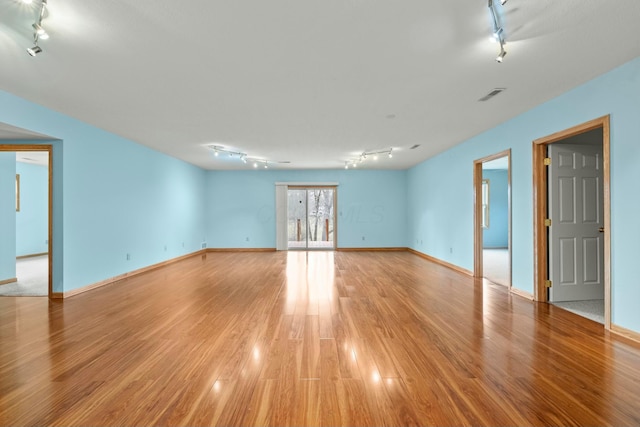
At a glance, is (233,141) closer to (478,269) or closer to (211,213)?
(211,213)

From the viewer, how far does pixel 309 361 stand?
242cm

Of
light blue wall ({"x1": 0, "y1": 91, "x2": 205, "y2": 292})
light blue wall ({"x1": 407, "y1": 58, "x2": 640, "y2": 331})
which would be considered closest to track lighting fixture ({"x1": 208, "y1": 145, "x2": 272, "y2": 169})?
light blue wall ({"x1": 0, "y1": 91, "x2": 205, "y2": 292})

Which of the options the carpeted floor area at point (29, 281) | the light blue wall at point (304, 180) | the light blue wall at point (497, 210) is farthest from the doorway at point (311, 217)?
the carpeted floor area at point (29, 281)

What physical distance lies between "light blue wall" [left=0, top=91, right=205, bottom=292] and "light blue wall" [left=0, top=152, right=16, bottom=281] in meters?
1.67

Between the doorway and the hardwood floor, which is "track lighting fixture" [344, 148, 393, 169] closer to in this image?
the doorway

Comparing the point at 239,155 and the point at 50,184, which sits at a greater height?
the point at 239,155

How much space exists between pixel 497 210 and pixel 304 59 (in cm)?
1016

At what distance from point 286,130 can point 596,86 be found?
151 inches

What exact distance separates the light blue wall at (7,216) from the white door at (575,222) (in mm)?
8089

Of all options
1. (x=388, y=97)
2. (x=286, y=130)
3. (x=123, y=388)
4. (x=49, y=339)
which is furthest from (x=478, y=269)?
(x=49, y=339)

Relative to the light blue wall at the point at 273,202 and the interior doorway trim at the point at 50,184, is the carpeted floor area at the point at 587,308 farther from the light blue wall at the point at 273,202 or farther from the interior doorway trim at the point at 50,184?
the interior doorway trim at the point at 50,184

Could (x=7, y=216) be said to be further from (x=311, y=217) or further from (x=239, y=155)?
(x=311, y=217)

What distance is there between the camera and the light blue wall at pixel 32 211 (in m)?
8.12

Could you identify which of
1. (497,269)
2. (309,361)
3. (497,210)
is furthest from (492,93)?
(497,210)
